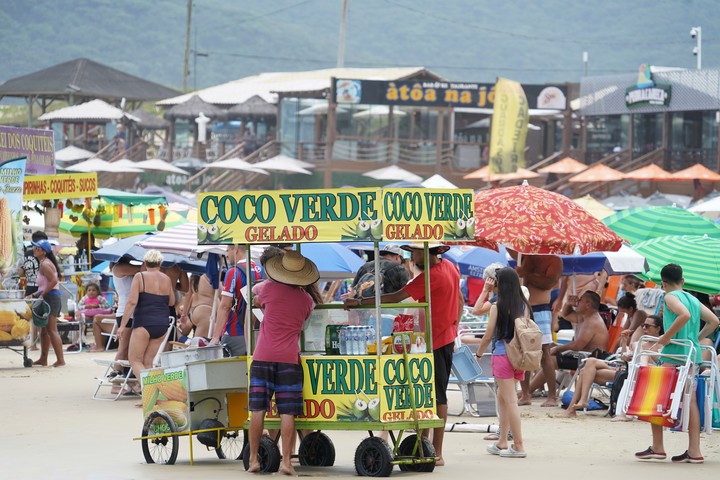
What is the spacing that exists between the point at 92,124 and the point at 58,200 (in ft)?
149

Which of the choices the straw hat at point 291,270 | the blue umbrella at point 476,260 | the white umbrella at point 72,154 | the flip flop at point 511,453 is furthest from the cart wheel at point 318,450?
the white umbrella at point 72,154

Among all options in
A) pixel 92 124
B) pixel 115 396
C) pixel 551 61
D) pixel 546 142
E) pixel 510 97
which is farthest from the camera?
pixel 551 61

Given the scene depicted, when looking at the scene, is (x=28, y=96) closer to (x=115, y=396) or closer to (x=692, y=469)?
(x=115, y=396)

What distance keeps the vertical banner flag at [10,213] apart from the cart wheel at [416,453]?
8586 millimetres

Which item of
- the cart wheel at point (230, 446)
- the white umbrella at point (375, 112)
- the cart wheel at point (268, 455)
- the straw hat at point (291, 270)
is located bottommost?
the cart wheel at point (230, 446)

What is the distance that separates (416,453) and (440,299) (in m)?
1.09

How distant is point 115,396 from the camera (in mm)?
12758

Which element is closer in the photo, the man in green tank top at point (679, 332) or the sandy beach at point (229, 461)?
the sandy beach at point (229, 461)

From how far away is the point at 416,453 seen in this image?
830 cm

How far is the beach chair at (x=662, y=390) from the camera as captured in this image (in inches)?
344

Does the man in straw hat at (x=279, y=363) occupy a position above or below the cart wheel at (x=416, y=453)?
above

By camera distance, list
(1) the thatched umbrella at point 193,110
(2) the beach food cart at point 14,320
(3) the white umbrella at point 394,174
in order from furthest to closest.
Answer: (1) the thatched umbrella at point 193,110
(3) the white umbrella at point 394,174
(2) the beach food cart at point 14,320

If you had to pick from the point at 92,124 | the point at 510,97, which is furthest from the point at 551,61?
the point at 510,97

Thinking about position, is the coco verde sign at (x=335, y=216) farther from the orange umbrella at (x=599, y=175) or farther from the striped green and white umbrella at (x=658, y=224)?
the orange umbrella at (x=599, y=175)
